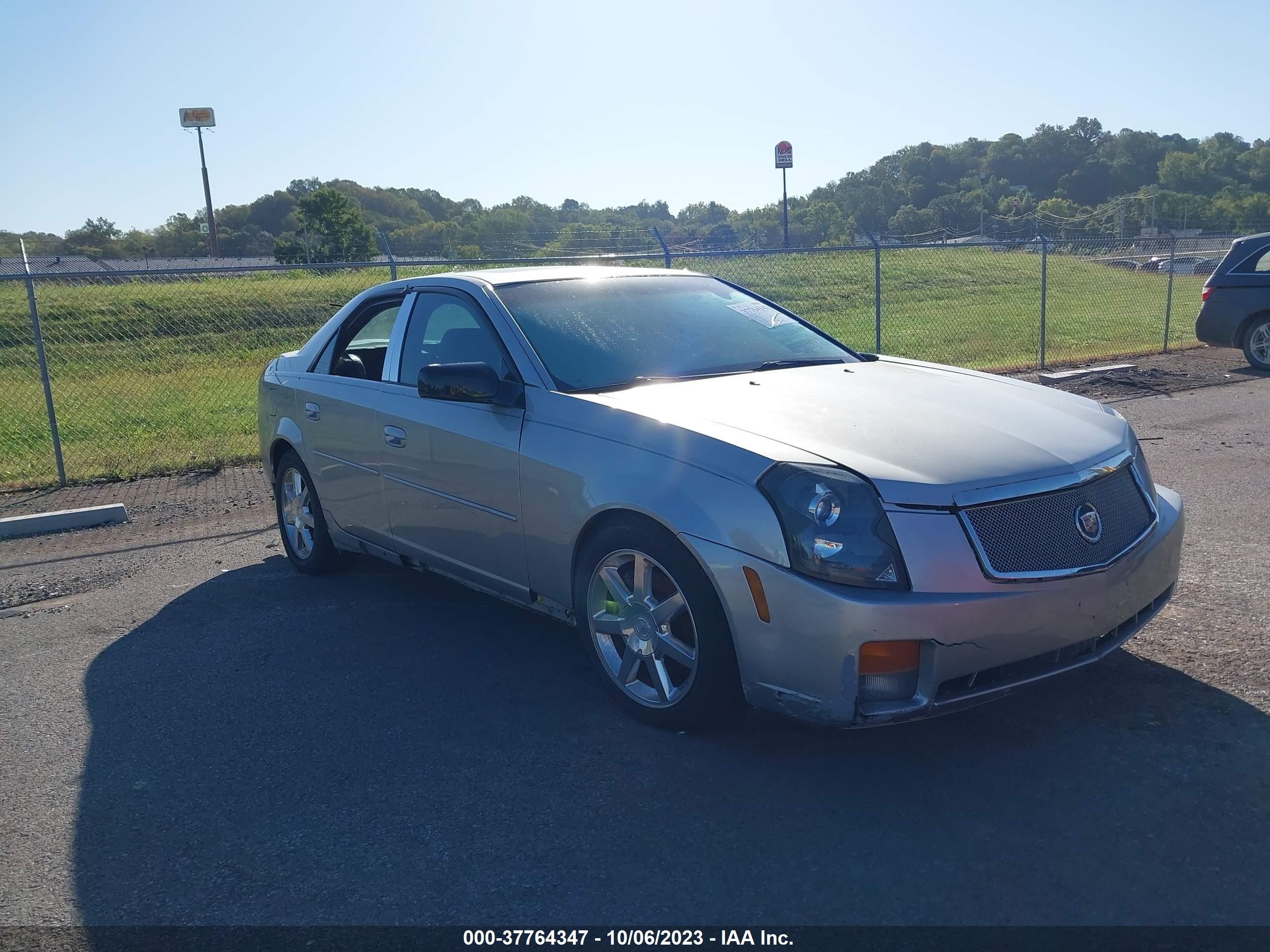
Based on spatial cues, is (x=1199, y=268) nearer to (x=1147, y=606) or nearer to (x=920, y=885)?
(x=1147, y=606)

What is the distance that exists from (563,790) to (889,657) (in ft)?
3.66

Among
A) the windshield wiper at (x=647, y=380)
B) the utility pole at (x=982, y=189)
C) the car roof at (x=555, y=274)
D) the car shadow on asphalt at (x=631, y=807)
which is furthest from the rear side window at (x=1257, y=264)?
the utility pole at (x=982, y=189)

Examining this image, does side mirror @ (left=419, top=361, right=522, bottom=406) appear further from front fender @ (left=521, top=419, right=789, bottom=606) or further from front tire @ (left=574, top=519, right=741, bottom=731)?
front tire @ (left=574, top=519, right=741, bottom=731)

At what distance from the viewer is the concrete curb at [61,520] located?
7637mm

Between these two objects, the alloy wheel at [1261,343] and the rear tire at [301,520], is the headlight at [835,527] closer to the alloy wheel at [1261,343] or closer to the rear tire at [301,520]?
the rear tire at [301,520]

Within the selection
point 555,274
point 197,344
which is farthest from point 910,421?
point 197,344

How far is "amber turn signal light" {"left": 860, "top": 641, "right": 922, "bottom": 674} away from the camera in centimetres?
311

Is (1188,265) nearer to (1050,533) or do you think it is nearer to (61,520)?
(61,520)

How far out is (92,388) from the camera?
13094mm

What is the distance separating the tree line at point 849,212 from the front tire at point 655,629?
7.30 meters

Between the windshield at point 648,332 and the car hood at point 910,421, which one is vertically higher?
the windshield at point 648,332

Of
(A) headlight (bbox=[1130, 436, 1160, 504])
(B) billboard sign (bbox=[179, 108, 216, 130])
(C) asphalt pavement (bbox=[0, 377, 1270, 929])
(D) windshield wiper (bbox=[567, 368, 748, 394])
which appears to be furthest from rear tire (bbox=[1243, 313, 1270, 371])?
(B) billboard sign (bbox=[179, 108, 216, 130])

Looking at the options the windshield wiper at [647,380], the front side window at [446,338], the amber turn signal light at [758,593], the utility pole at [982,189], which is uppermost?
the utility pole at [982,189]

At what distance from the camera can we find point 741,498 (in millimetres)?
3332
